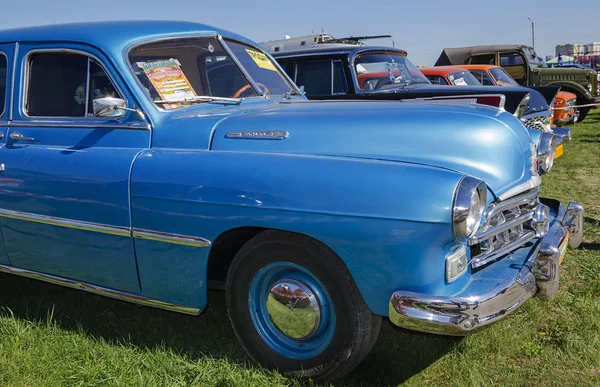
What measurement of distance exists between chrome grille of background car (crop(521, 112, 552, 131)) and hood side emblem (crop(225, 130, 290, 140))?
5.48 metres

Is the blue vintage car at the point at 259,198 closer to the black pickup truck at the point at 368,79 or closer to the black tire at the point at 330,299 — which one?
the black tire at the point at 330,299

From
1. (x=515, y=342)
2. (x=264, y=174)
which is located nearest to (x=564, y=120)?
(x=515, y=342)

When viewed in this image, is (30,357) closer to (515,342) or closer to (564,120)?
(515,342)

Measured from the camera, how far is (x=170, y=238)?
113 inches

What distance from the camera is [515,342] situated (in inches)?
120

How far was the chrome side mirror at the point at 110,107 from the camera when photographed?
3010 millimetres

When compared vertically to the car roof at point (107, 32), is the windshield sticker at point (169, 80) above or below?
below

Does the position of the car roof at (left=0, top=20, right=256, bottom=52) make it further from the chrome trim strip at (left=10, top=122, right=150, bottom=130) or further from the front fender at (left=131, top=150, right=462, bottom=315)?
the front fender at (left=131, top=150, right=462, bottom=315)

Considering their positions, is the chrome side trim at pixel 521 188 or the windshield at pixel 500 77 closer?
the chrome side trim at pixel 521 188

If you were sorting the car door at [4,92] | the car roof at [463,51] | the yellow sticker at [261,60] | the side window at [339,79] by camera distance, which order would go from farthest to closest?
the car roof at [463,51] → the side window at [339,79] → the yellow sticker at [261,60] → the car door at [4,92]

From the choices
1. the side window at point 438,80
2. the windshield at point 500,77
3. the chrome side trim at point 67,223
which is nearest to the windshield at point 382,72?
the side window at point 438,80

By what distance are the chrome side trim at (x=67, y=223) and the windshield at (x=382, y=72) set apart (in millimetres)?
4956

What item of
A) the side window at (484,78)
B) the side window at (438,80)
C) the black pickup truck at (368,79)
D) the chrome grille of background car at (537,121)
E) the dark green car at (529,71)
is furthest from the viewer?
the dark green car at (529,71)

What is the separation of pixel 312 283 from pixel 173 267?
72 cm
